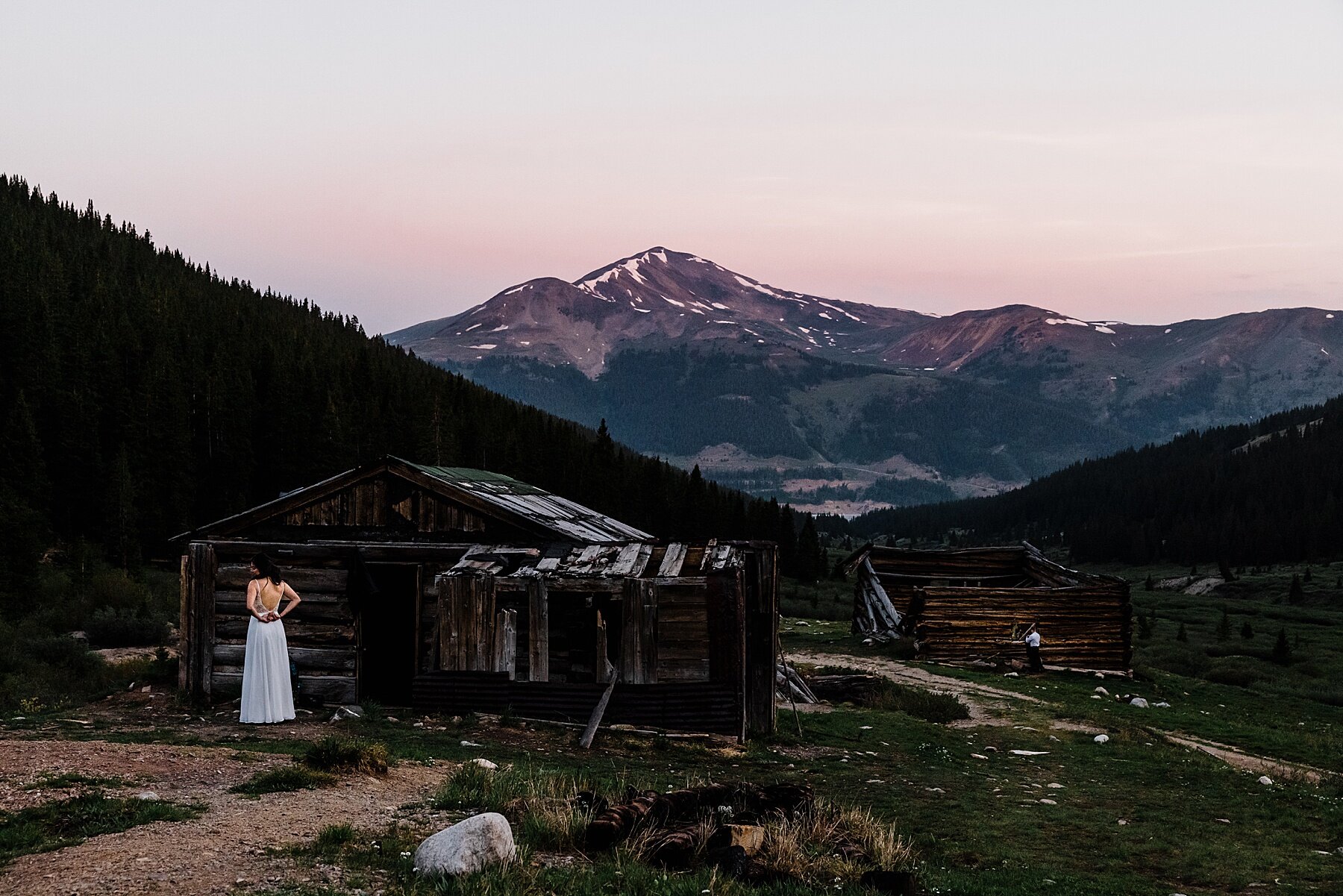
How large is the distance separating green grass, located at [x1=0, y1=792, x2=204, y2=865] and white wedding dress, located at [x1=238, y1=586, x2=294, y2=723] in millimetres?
6724

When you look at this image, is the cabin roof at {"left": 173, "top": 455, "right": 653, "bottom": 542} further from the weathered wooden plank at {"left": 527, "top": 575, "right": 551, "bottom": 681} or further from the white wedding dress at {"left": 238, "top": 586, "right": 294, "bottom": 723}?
the white wedding dress at {"left": 238, "top": 586, "right": 294, "bottom": 723}

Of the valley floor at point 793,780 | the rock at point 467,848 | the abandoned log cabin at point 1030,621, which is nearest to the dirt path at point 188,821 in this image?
the valley floor at point 793,780

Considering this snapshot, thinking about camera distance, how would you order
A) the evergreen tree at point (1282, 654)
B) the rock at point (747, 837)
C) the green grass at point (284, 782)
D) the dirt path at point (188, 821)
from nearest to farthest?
1. the dirt path at point (188, 821)
2. the rock at point (747, 837)
3. the green grass at point (284, 782)
4. the evergreen tree at point (1282, 654)

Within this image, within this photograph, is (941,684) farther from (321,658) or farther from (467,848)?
(467,848)

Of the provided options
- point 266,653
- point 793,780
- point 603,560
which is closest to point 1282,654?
point 603,560

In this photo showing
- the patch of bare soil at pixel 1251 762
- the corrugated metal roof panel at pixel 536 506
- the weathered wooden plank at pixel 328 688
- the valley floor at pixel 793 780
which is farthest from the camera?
the corrugated metal roof panel at pixel 536 506

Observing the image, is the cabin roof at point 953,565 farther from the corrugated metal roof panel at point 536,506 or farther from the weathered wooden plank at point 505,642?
the weathered wooden plank at point 505,642

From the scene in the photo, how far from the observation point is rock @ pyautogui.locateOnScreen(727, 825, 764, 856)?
9680 millimetres

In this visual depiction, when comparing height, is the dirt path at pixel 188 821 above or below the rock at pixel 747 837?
above

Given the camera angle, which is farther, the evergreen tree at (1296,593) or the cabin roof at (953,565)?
the evergreen tree at (1296,593)

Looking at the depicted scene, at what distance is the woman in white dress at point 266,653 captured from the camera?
53.6ft

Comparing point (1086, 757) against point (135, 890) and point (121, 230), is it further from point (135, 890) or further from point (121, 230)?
point (121, 230)

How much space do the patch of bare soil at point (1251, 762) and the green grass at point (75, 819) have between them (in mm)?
15675

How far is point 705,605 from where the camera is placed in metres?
17.5
